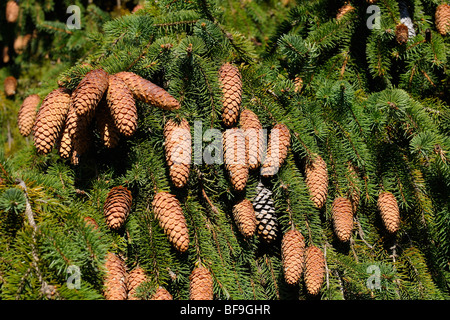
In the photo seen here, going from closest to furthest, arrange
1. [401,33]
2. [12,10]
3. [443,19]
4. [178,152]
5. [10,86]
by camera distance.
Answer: [178,152], [401,33], [443,19], [10,86], [12,10]

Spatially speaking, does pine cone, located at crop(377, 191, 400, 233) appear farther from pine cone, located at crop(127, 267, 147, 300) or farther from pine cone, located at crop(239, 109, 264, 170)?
pine cone, located at crop(127, 267, 147, 300)

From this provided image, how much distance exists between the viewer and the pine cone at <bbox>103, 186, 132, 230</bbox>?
3.23ft

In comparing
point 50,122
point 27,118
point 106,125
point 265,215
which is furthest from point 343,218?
point 27,118

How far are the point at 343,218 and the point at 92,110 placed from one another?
748 millimetres

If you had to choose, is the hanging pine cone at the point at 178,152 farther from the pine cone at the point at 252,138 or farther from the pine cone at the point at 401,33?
the pine cone at the point at 401,33

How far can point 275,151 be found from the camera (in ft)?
3.62

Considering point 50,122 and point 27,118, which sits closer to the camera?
point 50,122

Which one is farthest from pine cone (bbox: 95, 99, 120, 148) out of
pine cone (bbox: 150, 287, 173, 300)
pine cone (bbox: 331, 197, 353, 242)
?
pine cone (bbox: 331, 197, 353, 242)

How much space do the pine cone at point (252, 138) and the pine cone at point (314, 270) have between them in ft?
0.95

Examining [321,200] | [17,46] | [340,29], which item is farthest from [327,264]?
[17,46]


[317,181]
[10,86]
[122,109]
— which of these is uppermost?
[122,109]

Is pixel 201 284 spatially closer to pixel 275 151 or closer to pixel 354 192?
pixel 275 151

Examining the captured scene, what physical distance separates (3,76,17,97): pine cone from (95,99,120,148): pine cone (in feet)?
4.49

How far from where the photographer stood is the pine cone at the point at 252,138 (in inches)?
42.3
